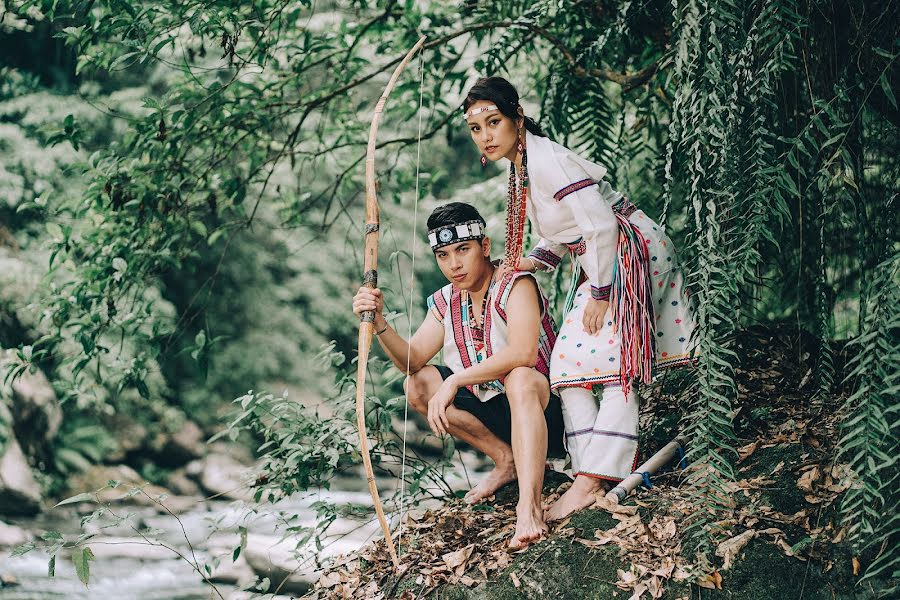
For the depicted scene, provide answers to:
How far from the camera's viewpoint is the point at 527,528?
107 inches

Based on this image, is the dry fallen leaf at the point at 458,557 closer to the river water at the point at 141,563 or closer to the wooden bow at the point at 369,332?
the wooden bow at the point at 369,332

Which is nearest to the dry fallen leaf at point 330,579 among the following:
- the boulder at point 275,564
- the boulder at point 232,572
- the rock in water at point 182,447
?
the boulder at point 275,564

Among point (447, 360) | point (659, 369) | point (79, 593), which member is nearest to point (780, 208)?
point (659, 369)

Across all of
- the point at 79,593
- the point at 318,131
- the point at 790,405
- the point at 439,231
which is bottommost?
the point at 79,593

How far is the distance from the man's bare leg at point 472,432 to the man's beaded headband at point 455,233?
1.53 ft

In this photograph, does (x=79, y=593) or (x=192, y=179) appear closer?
(x=192, y=179)

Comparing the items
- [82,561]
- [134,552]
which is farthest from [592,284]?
[134,552]

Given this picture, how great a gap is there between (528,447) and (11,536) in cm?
600

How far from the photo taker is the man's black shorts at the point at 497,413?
10.2ft

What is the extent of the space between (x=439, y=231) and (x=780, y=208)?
108cm

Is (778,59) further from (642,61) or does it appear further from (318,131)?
(318,131)

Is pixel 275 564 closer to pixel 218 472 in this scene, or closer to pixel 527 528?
pixel 218 472

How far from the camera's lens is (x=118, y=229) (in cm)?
400

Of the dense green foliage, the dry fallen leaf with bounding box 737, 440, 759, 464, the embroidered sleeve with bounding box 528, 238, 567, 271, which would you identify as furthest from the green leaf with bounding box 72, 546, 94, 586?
the dry fallen leaf with bounding box 737, 440, 759, 464
